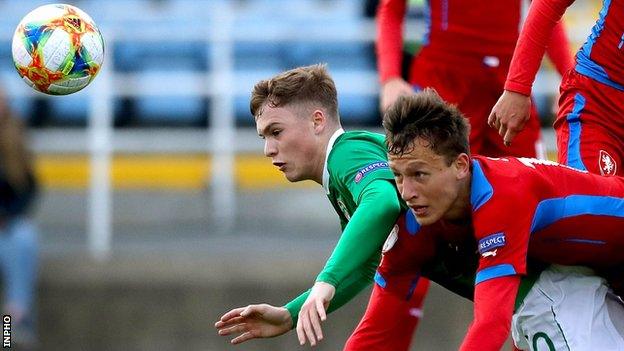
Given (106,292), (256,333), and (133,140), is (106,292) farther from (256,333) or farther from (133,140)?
(256,333)

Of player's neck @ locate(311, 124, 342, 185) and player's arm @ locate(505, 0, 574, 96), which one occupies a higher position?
player's arm @ locate(505, 0, 574, 96)

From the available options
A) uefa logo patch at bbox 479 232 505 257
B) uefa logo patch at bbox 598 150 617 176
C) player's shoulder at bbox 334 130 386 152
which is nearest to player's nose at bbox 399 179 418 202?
uefa logo patch at bbox 479 232 505 257

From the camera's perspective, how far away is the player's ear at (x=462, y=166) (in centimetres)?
448

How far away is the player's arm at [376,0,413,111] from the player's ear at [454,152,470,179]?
65.5 inches

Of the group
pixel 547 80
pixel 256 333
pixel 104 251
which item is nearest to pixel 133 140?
pixel 104 251

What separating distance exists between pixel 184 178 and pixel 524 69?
19.4 ft

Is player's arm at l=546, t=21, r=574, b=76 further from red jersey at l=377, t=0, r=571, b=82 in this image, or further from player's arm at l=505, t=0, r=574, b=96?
player's arm at l=505, t=0, r=574, b=96

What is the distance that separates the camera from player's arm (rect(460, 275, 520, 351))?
167 inches

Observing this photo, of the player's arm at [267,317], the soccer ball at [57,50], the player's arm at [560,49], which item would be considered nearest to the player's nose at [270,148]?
the player's arm at [267,317]

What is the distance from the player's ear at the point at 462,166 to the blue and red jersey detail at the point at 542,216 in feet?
0.09

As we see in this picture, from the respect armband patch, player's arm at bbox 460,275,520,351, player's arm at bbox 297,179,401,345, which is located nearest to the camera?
player's arm at bbox 460,275,520,351

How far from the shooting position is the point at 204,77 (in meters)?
10.4

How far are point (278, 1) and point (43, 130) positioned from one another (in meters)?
2.26

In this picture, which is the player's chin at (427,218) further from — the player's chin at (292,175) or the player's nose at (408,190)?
the player's chin at (292,175)
